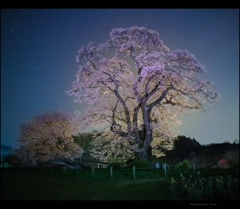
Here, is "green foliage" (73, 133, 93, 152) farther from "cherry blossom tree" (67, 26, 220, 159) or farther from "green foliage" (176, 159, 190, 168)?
"green foliage" (176, 159, 190, 168)

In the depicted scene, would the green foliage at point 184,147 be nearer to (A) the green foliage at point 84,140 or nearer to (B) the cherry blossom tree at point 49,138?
(A) the green foliage at point 84,140

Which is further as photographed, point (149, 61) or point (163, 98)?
point (163, 98)

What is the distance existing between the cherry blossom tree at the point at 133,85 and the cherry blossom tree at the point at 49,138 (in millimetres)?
1532

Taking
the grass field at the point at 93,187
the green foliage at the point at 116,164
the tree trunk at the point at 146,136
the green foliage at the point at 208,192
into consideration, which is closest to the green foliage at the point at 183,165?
the tree trunk at the point at 146,136

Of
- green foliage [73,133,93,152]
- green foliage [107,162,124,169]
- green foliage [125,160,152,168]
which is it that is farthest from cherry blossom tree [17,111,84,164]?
green foliage [125,160,152,168]

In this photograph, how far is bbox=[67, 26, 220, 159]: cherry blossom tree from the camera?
17531 millimetres

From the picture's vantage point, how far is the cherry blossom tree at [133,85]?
17531 mm

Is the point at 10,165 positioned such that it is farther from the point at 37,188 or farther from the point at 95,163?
the point at 37,188

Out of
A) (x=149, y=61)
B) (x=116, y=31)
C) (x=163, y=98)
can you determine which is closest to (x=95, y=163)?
(x=163, y=98)

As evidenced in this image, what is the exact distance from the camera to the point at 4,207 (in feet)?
26.5

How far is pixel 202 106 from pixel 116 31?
28.0 feet

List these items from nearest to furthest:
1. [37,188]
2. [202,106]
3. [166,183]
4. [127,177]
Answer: [37,188]
[166,183]
[127,177]
[202,106]

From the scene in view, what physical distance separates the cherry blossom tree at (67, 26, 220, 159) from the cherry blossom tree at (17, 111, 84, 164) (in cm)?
153

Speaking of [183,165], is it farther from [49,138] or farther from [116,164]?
[49,138]
